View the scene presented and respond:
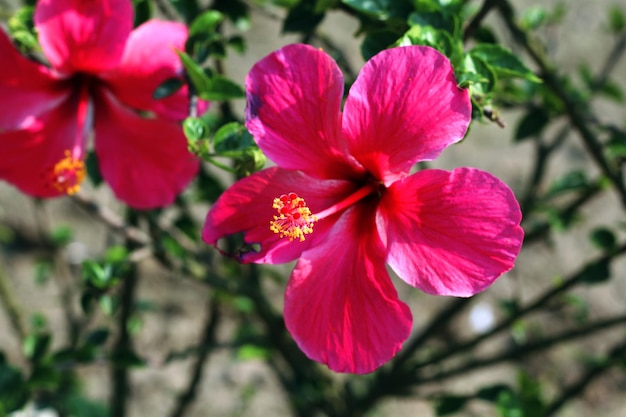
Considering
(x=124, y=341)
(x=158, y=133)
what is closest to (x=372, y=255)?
(x=158, y=133)

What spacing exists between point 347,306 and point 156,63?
A: 20.2 inches

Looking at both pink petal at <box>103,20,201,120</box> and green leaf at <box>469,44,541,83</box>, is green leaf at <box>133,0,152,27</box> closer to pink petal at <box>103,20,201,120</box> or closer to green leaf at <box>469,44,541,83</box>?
pink petal at <box>103,20,201,120</box>

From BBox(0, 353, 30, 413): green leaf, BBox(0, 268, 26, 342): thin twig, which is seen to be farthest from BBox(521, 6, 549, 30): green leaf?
BBox(0, 268, 26, 342): thin twig

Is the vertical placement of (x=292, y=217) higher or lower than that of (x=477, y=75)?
lower

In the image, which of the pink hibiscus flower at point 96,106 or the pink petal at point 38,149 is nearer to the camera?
the pink hibiscus flower at point 96,106

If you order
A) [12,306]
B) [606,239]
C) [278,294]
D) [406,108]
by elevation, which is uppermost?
[406,108]

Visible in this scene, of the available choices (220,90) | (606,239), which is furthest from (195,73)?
(606,239)

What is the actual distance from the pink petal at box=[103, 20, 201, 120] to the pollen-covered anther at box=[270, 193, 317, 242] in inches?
10.7

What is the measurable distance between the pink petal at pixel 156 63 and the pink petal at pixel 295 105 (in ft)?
0.79

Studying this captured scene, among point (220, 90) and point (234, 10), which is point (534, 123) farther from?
point (220, 90)

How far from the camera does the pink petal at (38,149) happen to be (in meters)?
1.39

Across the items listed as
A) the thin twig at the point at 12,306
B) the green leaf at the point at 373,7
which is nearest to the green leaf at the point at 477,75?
the green leaf at the point at 373,7

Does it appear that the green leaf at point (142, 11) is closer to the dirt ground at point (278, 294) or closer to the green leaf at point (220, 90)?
the green leaf at point (220, 90)

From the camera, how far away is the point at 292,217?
1.12 meters
